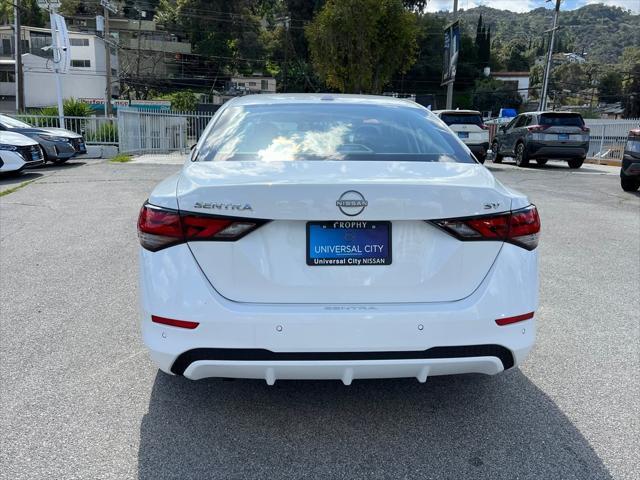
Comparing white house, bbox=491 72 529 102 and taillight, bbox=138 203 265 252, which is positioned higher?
white house, bbox=491 72 529 102

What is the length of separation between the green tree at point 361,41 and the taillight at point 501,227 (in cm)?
2336

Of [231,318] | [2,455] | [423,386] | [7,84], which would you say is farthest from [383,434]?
[7,84]

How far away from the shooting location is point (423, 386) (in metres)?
3.46

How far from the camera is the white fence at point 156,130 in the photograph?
20547mm

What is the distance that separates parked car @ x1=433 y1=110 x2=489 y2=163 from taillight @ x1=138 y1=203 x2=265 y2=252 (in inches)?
668

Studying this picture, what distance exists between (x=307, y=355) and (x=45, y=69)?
203ft

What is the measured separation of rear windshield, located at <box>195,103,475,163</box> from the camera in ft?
10.2

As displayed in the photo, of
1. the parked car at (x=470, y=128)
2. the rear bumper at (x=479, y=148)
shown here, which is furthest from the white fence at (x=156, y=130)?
the rear bumper at (x=479, y=148)

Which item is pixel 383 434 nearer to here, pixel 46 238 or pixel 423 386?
pixel 423 386

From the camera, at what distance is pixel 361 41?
81.1 ft

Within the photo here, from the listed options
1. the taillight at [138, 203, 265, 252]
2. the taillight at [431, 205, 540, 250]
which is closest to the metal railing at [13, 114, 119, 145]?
the taillight at [138, 203, 265, 252]

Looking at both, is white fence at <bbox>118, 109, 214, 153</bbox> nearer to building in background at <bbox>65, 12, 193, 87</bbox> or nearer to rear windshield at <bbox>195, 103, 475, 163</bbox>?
A: rear windshield at <bbox>195, 103, 475, 163</bbox>

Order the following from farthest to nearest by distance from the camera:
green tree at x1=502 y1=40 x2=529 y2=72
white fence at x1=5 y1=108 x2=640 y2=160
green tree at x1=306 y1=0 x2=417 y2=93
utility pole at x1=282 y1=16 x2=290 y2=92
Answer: green tree at x1=502 y1=40 x2=529 y2=72 → utility pole at x1=282 y1=16 x2=290 y2=92 → green tree at x1=306 y1=0 x2=417 y2=93 → white fence at x1=5 y1=108 x2=640 y2=160

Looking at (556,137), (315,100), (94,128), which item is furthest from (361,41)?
(315,100)
